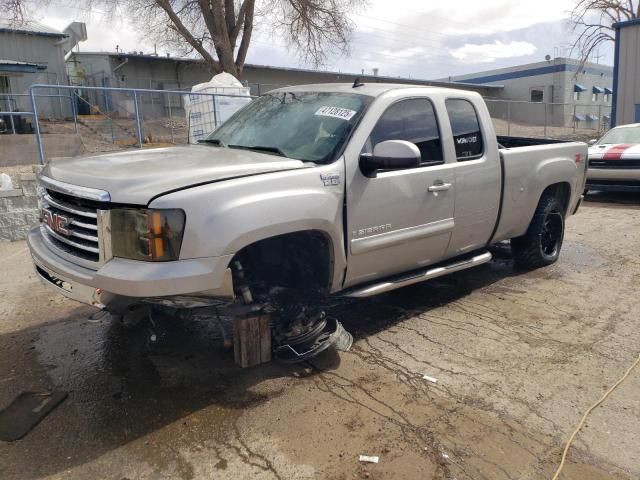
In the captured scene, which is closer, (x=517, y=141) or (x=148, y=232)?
A: (x=148, y=232)

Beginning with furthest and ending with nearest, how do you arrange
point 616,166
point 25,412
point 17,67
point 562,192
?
point 17,67 → point 616,166 → point 562,192 → point 25,412

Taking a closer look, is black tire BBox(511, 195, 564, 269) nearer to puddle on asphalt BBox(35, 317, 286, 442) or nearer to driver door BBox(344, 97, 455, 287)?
driver door BBox(344, 97, 455, 287)

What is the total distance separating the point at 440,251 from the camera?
4.39 m

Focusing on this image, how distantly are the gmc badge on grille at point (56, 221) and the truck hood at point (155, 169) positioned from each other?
23cm

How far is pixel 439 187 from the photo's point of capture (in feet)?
13.6

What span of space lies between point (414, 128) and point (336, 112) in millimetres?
686

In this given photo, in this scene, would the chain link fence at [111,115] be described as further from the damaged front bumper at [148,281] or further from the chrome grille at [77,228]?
the damaged front bumper at [148,281]

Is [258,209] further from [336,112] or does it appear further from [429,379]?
[429,379]

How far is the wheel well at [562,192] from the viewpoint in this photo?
5800 mm

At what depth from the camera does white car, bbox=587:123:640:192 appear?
1006 centimetres

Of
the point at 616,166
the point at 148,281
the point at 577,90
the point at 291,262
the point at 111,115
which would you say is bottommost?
the point at 616,166

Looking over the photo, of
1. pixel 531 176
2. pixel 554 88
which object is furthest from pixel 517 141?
pixel 554 88

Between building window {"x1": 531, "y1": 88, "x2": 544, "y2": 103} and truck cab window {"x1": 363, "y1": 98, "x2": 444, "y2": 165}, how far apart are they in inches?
1603

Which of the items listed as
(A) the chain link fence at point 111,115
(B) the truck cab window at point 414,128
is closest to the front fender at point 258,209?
(B) the truck cab window at point 414,128
